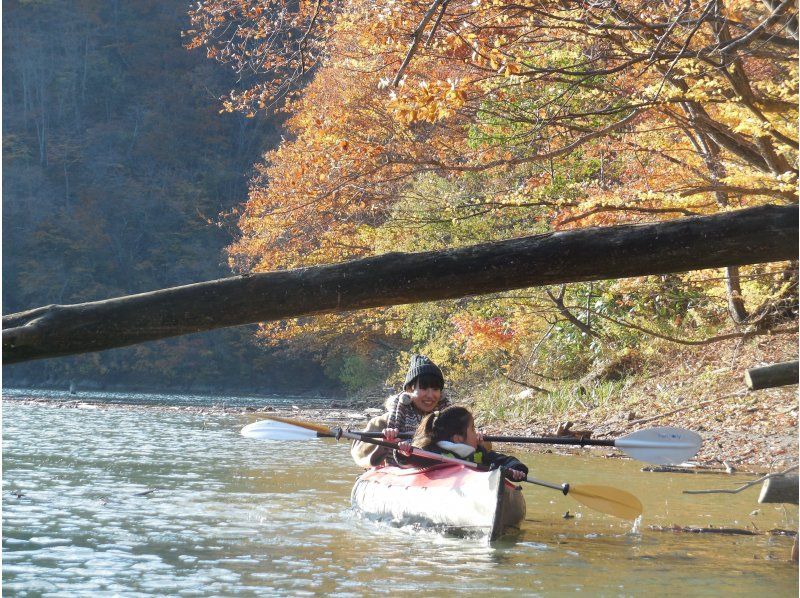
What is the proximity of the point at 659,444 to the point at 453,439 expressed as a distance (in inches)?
60.7

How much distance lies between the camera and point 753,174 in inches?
406

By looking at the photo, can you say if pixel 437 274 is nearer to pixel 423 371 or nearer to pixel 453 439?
pixel 453 439

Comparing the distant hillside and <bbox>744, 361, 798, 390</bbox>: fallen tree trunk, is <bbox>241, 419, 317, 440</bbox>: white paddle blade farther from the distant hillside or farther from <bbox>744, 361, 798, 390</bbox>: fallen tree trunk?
the distant hillside

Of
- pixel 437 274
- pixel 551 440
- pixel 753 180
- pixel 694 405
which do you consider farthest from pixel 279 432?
pixel 694 405

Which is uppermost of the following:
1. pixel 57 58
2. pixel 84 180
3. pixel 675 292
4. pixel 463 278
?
pixel 57 58

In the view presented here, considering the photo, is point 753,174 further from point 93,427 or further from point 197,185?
point 197,185

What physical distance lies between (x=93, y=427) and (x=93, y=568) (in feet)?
39.9

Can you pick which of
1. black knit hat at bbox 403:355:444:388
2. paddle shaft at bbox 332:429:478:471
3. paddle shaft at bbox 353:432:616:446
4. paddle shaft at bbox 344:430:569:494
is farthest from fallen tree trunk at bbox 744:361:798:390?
black knit hat at bbox 403:355:444:388

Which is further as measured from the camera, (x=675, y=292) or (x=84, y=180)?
(x=84, y=180)

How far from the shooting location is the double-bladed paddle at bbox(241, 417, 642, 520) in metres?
7.08

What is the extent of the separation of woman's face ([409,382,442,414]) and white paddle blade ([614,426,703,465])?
1.98m

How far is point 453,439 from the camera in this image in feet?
25.2

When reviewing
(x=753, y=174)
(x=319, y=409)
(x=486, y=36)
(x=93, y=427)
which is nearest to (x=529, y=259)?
(x=486, y=36)

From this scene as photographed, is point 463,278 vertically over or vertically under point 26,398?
over
